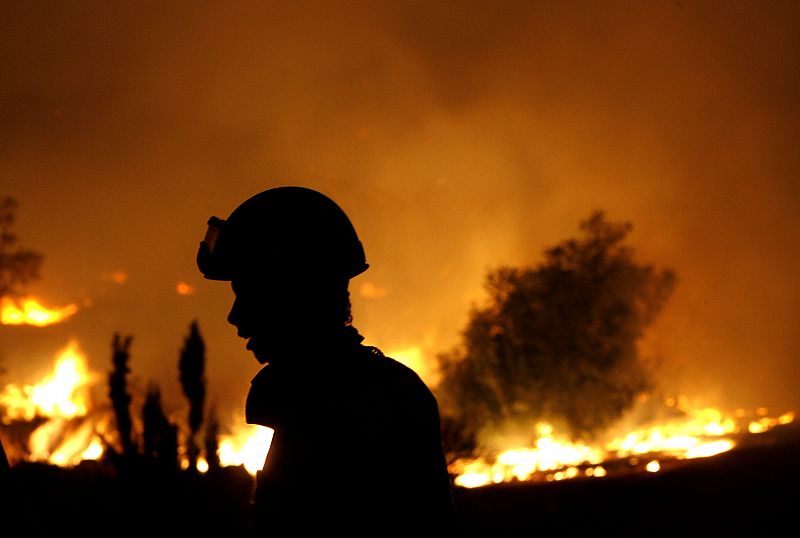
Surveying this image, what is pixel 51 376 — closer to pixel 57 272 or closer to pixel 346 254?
pixel 57 272

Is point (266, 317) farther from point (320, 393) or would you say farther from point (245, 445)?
point (245, 445)

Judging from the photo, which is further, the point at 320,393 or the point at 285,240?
the point at 285,240

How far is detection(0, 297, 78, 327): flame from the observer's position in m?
17.3

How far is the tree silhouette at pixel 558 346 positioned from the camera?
1997 cm

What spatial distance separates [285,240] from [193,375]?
20.2 feet

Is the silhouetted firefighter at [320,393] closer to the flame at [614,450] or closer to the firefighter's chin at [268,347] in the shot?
the firefighter's chin at [268,347]

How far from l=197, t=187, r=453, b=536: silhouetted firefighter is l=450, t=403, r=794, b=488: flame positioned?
940 cm

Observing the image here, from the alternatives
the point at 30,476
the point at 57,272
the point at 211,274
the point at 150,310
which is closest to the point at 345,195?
the point at 150,310

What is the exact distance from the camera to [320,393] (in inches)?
61.5

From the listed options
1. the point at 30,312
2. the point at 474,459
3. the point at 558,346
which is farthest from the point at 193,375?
the point at 558,346

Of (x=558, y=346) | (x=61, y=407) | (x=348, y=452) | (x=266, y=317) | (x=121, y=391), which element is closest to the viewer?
(x=348, y=452)

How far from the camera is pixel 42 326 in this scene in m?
18.3

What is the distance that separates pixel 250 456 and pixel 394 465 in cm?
1314

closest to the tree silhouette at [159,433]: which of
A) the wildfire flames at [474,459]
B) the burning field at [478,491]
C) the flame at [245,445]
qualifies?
the burning field at [478,491]
